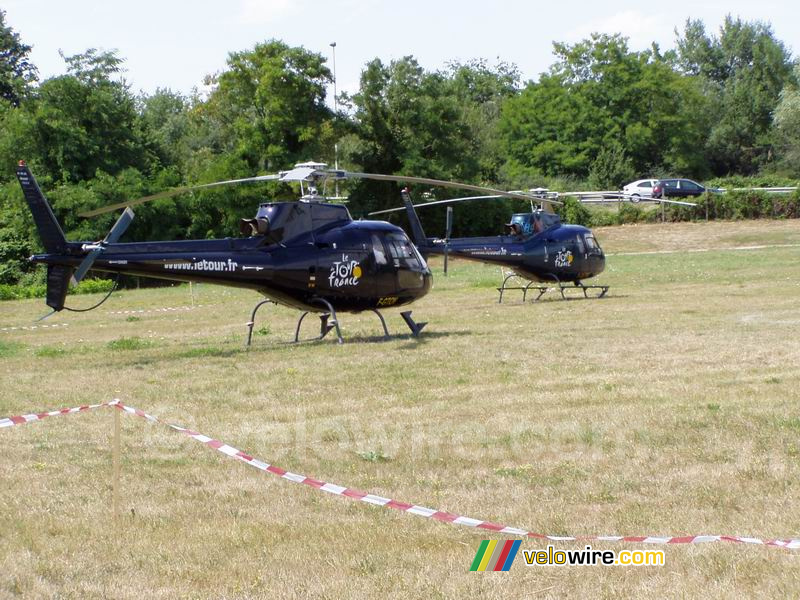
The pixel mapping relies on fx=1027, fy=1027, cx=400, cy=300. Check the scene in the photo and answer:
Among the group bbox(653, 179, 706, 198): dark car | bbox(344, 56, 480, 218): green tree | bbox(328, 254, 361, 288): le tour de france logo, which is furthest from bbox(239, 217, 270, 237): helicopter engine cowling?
bbox(653, 179, 706, 198): dark car

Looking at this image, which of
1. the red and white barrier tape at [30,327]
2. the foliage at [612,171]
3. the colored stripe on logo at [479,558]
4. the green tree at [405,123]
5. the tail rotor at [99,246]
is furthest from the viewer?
the foliage at [612,171]

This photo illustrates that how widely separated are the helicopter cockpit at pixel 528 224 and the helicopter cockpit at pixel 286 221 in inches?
349

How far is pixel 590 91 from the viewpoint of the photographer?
7112 centimetres

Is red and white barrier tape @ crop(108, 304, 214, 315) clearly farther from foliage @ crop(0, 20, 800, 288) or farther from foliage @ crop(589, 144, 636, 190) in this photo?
foliage @ crop(589, 144, 636, 190)

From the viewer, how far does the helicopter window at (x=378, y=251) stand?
17.1m

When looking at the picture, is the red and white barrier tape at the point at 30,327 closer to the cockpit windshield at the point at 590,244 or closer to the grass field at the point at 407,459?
the grass field at the point at 407,459

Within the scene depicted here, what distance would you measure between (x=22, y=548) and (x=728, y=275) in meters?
28.0

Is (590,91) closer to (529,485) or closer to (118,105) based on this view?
(118,105)

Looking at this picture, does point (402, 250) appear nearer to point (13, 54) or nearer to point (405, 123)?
point (405, 123)

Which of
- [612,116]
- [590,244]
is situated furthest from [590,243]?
[612,116]

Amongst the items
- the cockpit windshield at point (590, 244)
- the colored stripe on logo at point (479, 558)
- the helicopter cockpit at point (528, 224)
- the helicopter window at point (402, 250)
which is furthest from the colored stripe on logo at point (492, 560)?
the cockpit windshield at point (590, 244)

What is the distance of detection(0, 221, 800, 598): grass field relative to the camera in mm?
5773

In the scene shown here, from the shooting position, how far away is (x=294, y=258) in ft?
54.0

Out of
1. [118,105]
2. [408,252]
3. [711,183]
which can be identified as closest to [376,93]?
[118,105]
